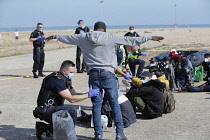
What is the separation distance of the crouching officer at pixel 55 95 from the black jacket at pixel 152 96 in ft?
6.13

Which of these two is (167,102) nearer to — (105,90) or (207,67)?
(105,90)

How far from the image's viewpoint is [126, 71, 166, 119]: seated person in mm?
8031

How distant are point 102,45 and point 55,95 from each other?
1.09 metres

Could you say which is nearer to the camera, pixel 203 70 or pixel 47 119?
pixel 47 119

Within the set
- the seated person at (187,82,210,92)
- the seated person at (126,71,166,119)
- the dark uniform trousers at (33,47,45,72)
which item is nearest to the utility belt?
the seated person at (126,71,166,119)

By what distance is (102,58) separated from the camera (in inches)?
252

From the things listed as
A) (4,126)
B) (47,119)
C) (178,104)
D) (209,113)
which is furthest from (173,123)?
(4,126)

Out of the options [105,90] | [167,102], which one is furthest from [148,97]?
[105,90]

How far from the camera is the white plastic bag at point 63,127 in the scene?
6023 mm

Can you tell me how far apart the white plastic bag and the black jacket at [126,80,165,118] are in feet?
7.49

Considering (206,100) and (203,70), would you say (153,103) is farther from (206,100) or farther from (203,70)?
(203,70)

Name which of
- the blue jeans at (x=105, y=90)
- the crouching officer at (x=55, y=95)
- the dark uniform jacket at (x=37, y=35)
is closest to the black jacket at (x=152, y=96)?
the blue jeans at (x=105, y=90)

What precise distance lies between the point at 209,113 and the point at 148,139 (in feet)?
7.46

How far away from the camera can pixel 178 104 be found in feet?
31.2
